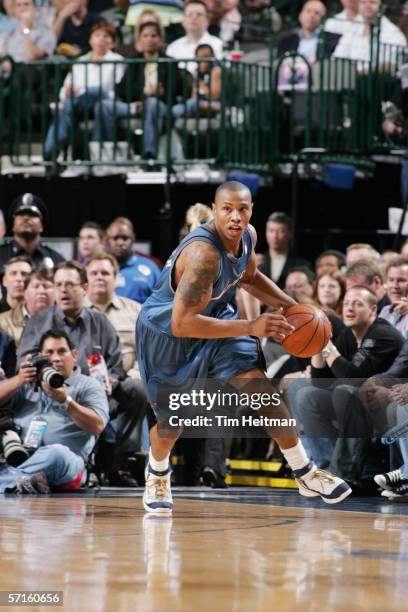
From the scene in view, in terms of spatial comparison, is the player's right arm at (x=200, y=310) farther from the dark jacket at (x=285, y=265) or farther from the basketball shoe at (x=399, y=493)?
the dark jacket at (x=285, y=265)

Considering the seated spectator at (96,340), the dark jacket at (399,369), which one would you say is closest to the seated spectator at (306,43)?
the seated spectator at (96,340)

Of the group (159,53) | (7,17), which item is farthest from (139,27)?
(7,17)

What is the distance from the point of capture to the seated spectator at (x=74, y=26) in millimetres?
15273

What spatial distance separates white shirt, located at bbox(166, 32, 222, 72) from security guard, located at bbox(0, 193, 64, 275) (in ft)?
10.2

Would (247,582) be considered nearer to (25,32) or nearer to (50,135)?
A: (50,135)

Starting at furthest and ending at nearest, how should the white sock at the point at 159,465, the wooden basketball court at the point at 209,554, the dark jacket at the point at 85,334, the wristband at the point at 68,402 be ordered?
the dark jacket at the point at 85,334 < the wristband at the point at 68,402 < the white sock at the point at 159,465 < the wooden basketball court at the point at 209,554

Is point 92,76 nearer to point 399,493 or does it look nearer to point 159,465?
point 399,493

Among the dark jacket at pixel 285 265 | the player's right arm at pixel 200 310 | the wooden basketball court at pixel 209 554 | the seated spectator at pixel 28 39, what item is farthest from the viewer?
the seated spectator at pixel 28 39

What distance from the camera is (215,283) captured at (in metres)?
7.56

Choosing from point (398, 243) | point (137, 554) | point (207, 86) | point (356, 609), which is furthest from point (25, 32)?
point (356, 609)

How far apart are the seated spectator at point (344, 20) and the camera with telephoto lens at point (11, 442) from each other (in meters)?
5.97

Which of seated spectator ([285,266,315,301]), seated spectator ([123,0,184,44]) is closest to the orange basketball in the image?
seated spectator ([285,266,315,301])

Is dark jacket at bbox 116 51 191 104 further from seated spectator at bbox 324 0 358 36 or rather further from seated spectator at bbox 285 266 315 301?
seated spectator at bbox 285 266 315 301

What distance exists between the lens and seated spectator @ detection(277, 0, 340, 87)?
43.6 feet
